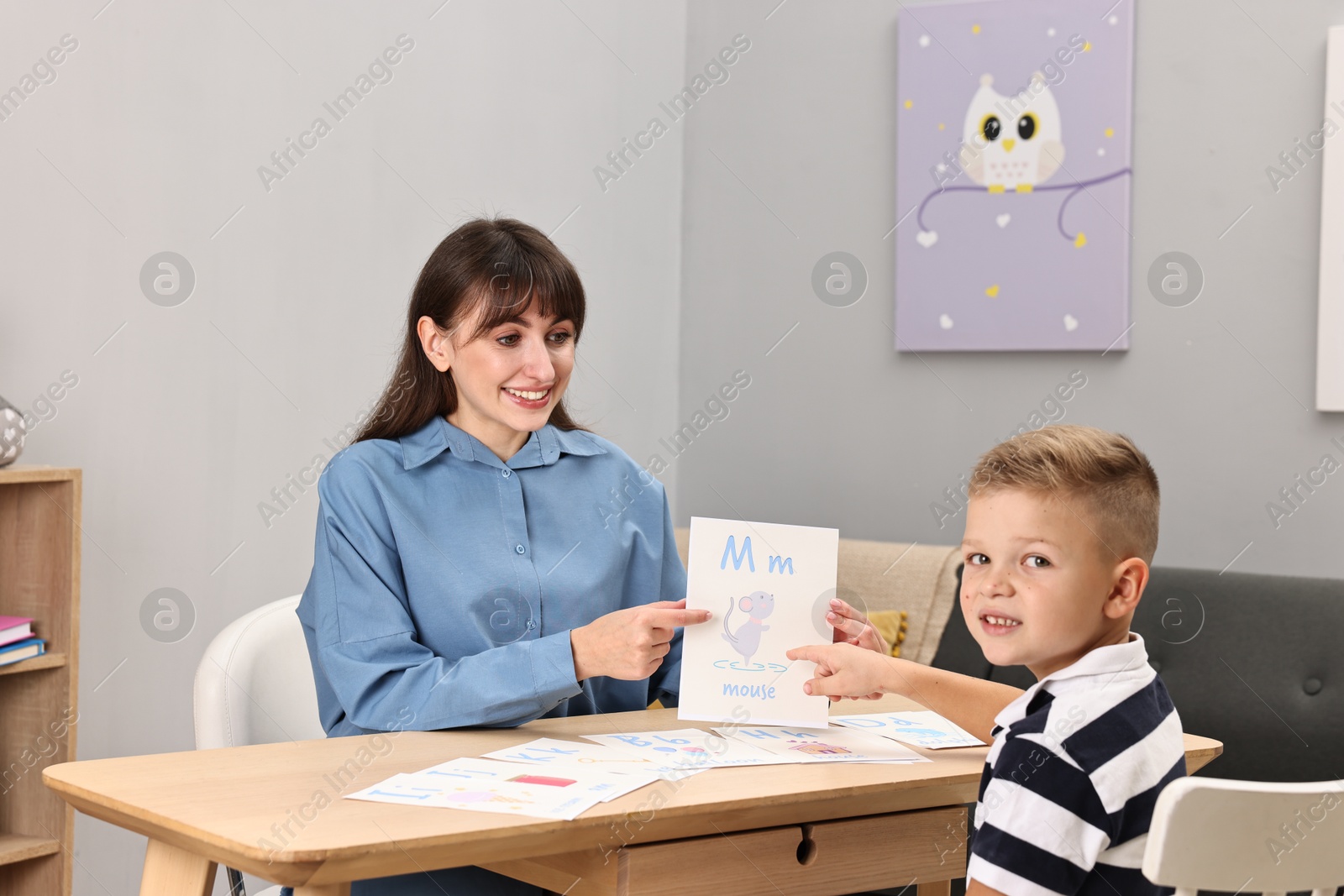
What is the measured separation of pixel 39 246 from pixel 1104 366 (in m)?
2.66

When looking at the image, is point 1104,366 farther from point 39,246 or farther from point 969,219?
point 39,246

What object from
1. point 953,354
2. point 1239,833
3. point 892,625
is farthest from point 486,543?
point 953,354

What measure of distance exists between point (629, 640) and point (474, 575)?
1.04 ft

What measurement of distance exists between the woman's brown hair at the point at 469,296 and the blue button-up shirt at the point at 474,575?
5 cm

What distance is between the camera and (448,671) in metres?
1.71

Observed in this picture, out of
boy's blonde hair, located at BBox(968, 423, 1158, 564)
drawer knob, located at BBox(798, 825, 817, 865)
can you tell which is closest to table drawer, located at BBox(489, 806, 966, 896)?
drawer knob, located at BBox(798, 825, 817, 865)

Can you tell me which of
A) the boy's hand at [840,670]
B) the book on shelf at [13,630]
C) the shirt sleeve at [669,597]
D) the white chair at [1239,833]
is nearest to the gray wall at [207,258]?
the book on shelf at [13,630]

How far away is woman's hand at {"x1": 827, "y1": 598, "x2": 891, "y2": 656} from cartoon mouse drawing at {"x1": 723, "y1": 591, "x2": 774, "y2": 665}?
10 cm

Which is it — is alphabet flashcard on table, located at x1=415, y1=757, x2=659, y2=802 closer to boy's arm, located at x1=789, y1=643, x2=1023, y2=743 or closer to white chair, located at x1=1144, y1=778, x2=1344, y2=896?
boy's arm, located at x1=789, y1=643, x2=1023, y2=743

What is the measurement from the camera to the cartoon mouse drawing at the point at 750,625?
5.40ft

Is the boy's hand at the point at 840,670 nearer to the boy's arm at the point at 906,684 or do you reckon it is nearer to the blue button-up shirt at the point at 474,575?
the boy's arm at the point at 906,684

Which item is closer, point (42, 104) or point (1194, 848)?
point (1194, 848)

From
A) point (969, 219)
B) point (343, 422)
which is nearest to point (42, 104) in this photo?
point (343, 422)

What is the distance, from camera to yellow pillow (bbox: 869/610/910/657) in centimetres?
331
